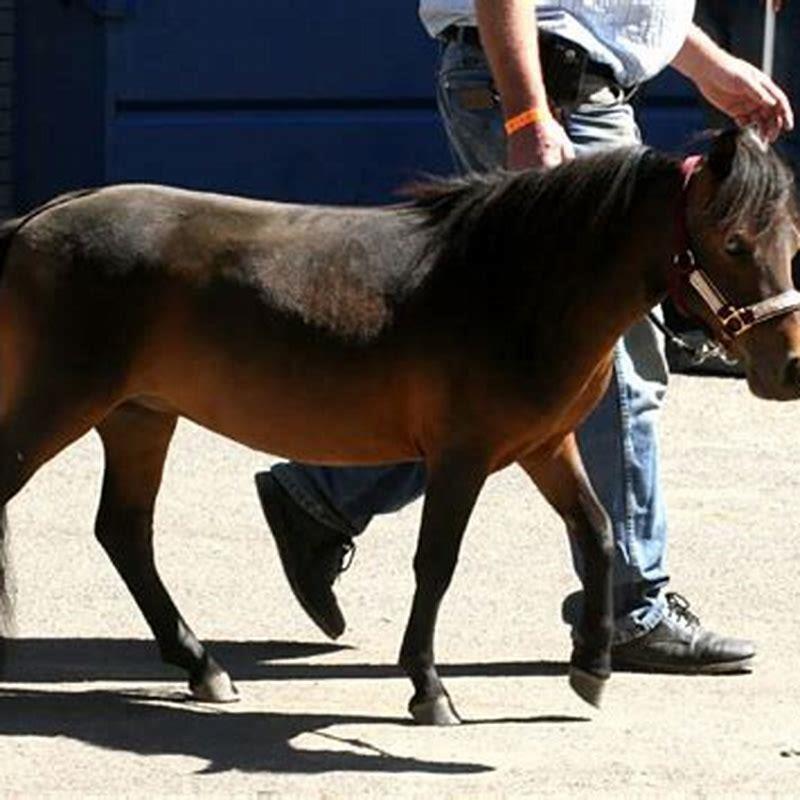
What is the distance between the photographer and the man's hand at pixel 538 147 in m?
6.13

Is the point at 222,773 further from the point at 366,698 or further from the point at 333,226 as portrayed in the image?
the point at 333,226

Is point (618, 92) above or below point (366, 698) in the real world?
above

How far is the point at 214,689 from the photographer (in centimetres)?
640

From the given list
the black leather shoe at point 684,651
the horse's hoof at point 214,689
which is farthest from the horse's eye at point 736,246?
the horse's hoof at point 214,689

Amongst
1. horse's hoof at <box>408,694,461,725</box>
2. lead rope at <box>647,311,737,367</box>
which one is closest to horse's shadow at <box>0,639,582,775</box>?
horse's hoof at <box>408,694,461,725</box>

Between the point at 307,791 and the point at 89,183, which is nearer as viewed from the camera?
the point at 307,791

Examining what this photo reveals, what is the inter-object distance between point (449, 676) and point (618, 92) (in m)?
1.42

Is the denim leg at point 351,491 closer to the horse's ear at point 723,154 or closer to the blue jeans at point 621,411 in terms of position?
the blue jeans at point 621,411

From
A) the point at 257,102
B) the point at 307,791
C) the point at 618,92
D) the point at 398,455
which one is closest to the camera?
the point at 307,791

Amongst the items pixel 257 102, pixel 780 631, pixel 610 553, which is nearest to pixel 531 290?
pixel 610 553

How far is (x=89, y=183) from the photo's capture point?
37.8ft

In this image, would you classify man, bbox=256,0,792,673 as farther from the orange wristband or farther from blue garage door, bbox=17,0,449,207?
blue garage door, bbox=17,0,449,207

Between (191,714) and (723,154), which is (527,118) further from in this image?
(191,714)

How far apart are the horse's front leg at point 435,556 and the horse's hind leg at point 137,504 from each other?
602 millimetres
